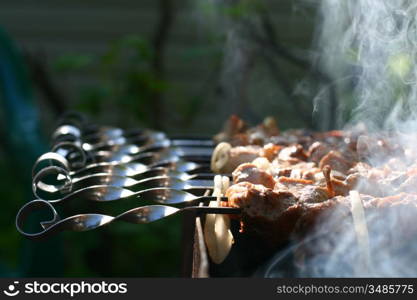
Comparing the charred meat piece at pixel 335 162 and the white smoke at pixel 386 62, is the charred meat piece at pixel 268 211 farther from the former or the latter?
the white smoke at pixel 386 62

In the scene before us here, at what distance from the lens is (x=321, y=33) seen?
4.30 m

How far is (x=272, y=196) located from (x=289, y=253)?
214 millimetres

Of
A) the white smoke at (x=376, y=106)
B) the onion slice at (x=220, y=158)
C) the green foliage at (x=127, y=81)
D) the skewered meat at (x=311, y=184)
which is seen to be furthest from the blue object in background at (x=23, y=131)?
the skewered meat at (x=311, y=184)

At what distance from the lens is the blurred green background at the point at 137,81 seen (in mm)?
5367

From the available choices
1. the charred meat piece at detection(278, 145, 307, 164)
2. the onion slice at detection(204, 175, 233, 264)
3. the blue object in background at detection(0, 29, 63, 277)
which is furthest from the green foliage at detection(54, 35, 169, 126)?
the onion slice at detection(204, 175, 233, 264)

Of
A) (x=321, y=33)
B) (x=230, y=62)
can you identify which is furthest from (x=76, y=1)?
(x=321, y=33)

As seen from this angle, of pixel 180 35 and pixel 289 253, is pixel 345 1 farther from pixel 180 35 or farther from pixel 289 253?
pixel 180 35

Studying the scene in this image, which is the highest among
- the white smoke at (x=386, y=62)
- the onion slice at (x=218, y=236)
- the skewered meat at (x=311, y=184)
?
the white smoke at (x=386, y=62)

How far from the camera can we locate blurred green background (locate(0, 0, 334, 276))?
5.37 metres

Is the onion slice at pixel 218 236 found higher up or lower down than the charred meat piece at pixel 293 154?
lower down

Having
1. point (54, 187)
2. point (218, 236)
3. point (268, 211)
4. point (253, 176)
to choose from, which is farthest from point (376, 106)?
point (54, 187)

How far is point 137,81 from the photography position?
6578mm

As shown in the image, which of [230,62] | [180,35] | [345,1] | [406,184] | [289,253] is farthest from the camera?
[180,35]

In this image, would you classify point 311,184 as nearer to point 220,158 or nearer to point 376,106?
point 220,158
